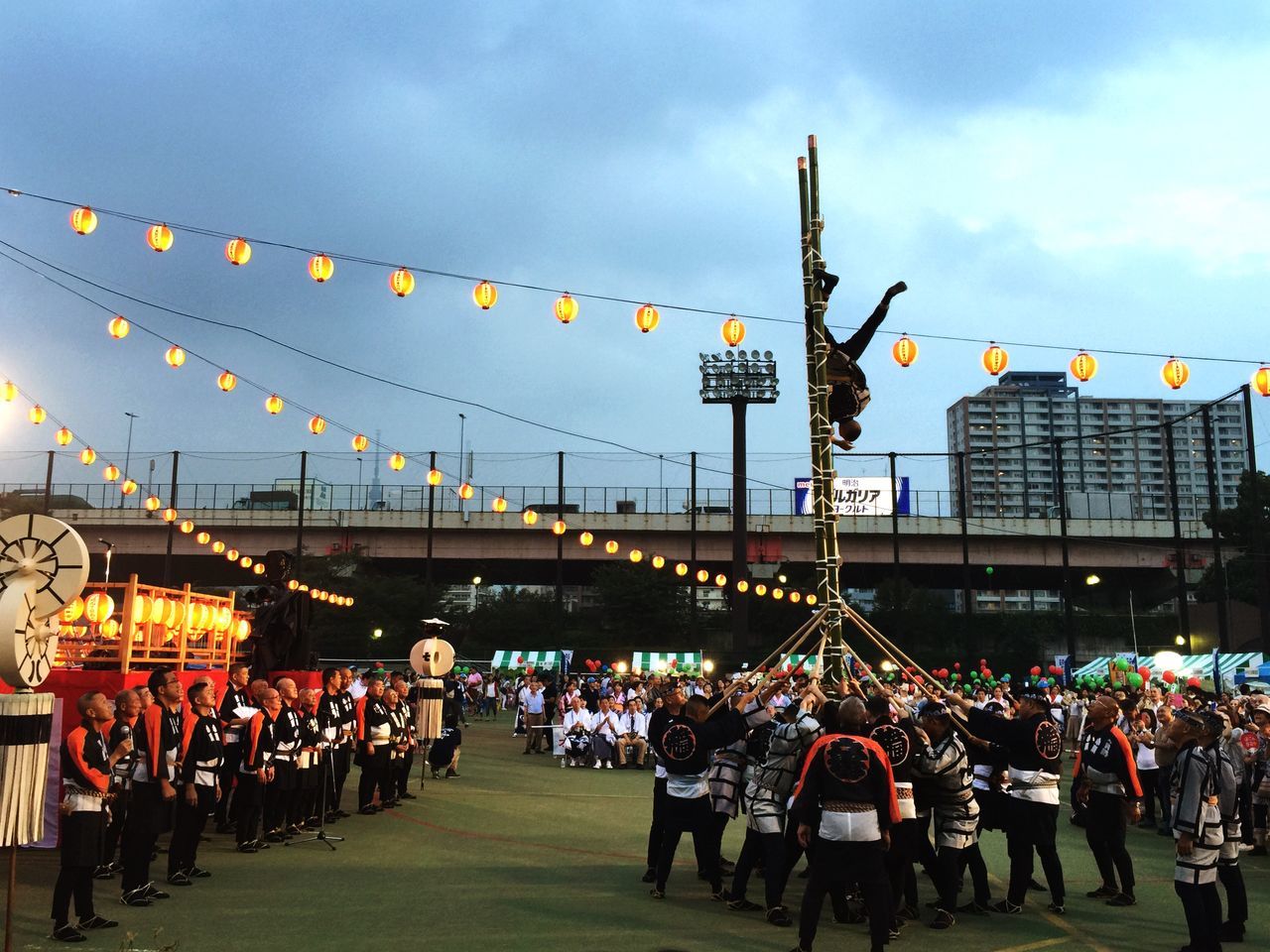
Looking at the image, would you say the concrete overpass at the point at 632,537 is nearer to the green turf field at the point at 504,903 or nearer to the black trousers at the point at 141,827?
the green turf field at the point at 504,903

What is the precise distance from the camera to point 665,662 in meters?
37.9

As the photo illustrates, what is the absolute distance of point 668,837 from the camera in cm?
836

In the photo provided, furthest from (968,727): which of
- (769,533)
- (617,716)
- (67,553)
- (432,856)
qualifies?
(769,533)

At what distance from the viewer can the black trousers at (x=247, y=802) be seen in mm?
10102

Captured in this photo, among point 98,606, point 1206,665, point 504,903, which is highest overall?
point 98,606

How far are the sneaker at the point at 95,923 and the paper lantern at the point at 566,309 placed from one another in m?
10.5

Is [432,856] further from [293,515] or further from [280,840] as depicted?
[293,515]

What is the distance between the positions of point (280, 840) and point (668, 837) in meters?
4.87

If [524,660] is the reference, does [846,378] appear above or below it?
above

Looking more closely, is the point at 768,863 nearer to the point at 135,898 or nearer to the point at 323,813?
the point at 135,898

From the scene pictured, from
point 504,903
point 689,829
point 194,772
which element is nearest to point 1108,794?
point 689,829

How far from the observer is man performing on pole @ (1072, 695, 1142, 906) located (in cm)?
843

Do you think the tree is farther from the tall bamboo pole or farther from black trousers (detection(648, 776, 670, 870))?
the tall bamboo pole

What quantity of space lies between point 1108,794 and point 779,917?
3.13 meters
